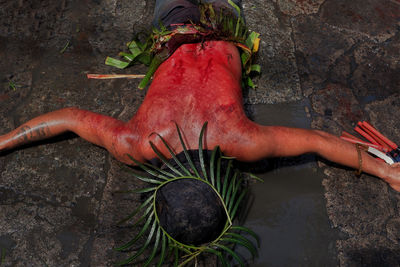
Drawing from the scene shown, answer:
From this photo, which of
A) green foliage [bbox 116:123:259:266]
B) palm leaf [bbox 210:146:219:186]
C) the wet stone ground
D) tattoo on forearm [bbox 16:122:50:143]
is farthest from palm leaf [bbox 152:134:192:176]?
tattoo on forearm [bbox 16:122:50:143]

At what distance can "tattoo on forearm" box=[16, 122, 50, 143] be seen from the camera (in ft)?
8.46

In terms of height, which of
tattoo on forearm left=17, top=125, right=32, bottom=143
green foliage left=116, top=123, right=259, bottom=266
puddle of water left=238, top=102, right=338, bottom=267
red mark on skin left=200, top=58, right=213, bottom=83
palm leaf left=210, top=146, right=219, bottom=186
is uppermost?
red mark on skin left=200, top=58, right=213, bottom=83

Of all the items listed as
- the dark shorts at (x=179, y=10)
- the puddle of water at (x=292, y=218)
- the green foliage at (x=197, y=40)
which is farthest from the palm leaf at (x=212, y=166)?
the dark shorts at (x=179, y=10)

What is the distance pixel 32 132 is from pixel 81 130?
1.08ft

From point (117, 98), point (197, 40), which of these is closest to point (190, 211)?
point (197, 40)

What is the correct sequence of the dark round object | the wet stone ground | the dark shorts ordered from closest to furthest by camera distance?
the dark round object, the wet stone ground, the dark shorts

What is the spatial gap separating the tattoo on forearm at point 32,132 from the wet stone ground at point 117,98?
0.54 feet

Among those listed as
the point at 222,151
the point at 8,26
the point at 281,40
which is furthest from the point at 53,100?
the point at 281,40

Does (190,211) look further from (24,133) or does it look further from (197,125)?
(24,133)

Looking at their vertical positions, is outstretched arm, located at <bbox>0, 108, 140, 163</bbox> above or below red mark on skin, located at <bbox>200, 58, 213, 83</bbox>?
below

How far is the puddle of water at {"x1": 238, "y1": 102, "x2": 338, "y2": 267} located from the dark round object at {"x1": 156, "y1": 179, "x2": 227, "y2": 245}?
0.61 meters

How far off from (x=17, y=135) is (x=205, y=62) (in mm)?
1279

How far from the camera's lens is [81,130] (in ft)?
8.33

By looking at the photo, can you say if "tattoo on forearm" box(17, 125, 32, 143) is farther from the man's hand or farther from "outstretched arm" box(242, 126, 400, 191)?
the man's hand
